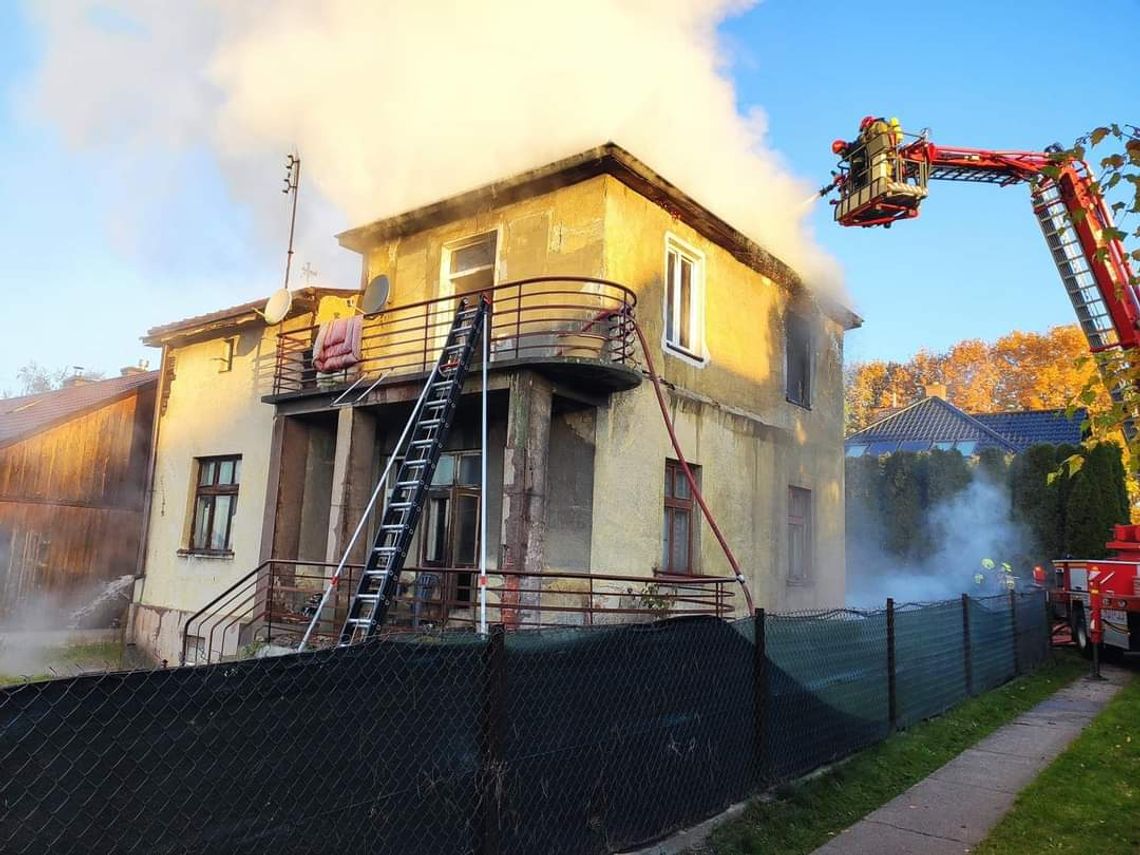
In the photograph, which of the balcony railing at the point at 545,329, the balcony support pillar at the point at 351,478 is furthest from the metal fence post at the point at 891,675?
the balcony support pillar at the point at 351,478

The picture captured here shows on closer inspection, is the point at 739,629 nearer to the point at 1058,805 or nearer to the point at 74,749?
the point at 1058,805

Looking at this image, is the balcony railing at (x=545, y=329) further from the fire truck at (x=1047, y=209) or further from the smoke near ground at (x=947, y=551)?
the smoke near ground at (x=947, y=551)

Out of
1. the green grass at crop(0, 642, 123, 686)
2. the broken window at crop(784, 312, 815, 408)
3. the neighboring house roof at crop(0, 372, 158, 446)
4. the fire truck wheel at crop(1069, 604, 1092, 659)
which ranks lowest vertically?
the green grass at crop(0, 642, 123, 686)

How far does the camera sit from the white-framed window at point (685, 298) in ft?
40.2

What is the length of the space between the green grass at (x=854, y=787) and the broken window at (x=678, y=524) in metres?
3.96

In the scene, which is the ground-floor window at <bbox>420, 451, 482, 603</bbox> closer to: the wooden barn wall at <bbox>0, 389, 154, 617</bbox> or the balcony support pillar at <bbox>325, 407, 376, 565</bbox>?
the balcony support pillar at <bbox>325, 407, 376, 565</bbox>

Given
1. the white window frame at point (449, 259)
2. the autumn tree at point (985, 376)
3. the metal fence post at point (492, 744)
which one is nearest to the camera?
the metal fence post at point (492, 744)

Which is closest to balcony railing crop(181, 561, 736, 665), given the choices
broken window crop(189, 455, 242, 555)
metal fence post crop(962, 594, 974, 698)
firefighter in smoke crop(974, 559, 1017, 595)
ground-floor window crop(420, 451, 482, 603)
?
ground-floor window crop(420, 451, 482, 603)

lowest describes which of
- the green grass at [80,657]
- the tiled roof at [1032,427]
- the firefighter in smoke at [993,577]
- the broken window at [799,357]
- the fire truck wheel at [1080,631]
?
the green grass at [80,657]

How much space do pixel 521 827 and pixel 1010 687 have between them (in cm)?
984

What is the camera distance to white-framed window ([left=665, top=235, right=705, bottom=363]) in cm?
1226

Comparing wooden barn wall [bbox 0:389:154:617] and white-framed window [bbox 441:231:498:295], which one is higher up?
white-framed window [bbox 441:231:498:295]

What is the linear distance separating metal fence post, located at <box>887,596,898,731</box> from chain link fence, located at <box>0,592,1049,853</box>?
132 centimetres

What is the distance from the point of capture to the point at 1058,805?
246 inches
